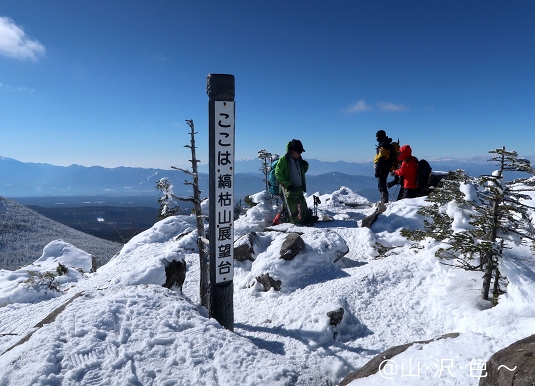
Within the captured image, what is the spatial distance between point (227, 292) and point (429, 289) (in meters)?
4.73

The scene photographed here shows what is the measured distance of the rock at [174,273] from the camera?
7.77 meters

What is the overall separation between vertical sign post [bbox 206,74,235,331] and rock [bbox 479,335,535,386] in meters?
3.72

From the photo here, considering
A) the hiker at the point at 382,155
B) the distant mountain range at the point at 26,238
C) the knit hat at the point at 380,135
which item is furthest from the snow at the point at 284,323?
the distant mountain range at the point at 26,238

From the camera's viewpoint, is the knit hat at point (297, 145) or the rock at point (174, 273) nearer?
the rock at point (174, 273)

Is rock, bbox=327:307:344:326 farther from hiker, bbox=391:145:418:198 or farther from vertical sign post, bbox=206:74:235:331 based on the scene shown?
hiker, bbox=391:145:418:198

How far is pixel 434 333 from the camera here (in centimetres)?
532

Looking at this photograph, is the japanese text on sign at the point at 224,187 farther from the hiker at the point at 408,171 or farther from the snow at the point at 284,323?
the hiker at the point at 408,171

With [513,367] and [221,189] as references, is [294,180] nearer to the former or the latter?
[221,189]

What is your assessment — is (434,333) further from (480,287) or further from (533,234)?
(533,234)

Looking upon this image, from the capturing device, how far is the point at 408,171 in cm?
1298

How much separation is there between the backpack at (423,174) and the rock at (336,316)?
35.8ft

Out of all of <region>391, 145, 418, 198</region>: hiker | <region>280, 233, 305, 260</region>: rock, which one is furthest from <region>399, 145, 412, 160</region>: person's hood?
<region>280, 233, 305, 260</region>: rock

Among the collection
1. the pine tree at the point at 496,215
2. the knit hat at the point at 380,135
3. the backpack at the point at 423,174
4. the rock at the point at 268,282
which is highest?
the knit hat at the point at 380,135

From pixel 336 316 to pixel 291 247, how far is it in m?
2.72
